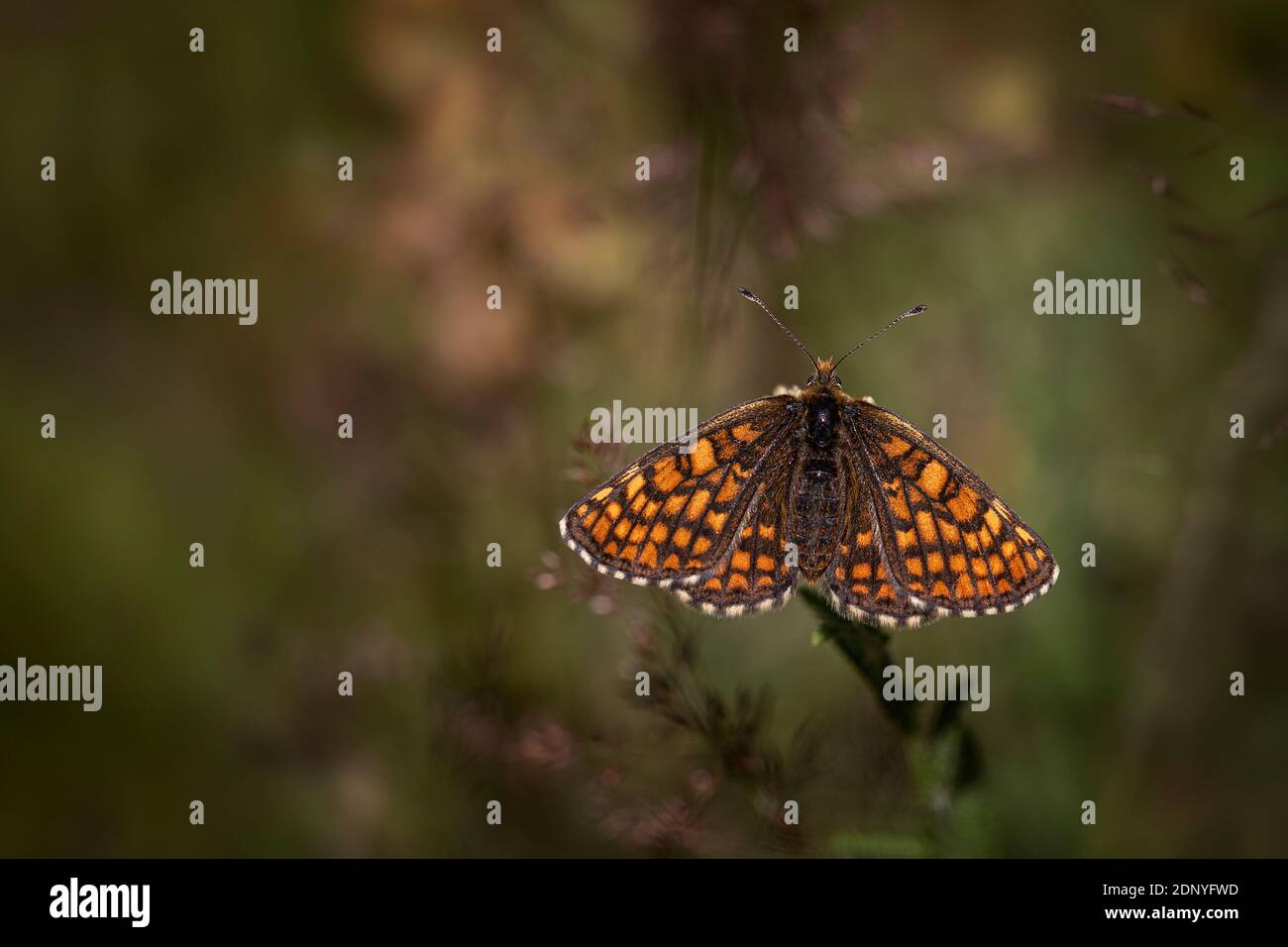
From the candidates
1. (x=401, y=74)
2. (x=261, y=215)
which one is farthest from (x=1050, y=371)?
(x=261, y=215)

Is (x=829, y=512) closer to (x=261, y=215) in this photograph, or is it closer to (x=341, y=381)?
(x=341, y=381)

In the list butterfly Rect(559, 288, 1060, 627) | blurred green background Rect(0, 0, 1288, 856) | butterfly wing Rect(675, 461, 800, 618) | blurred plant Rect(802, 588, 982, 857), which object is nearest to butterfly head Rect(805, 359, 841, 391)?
butterfly Rect(559, 288, 1060, 627)

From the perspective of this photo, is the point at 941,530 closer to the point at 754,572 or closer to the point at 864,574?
the point at 864,574

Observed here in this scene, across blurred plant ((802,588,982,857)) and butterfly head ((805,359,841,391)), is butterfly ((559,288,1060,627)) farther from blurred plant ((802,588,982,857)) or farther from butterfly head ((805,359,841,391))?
blurred plant ((802,588,982,857))

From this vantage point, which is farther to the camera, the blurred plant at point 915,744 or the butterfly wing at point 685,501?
the butterfly wing at point 685,501

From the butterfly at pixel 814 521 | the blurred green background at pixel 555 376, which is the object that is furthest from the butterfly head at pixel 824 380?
the blurred green background at pixel 555 376

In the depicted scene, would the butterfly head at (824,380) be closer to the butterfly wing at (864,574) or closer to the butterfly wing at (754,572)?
the butterfly wing at (864,574)

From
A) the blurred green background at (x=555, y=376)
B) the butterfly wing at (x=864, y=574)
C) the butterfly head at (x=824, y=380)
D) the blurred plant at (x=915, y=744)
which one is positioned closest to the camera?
the blurred plant at (x=915, y=744)

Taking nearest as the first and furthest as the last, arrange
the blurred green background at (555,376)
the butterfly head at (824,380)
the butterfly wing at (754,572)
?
the butterfly wing at (754,572)
the butterfly head at (824,380)
the blurred green background at (555,376)

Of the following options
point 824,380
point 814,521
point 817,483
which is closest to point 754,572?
point 814,521
